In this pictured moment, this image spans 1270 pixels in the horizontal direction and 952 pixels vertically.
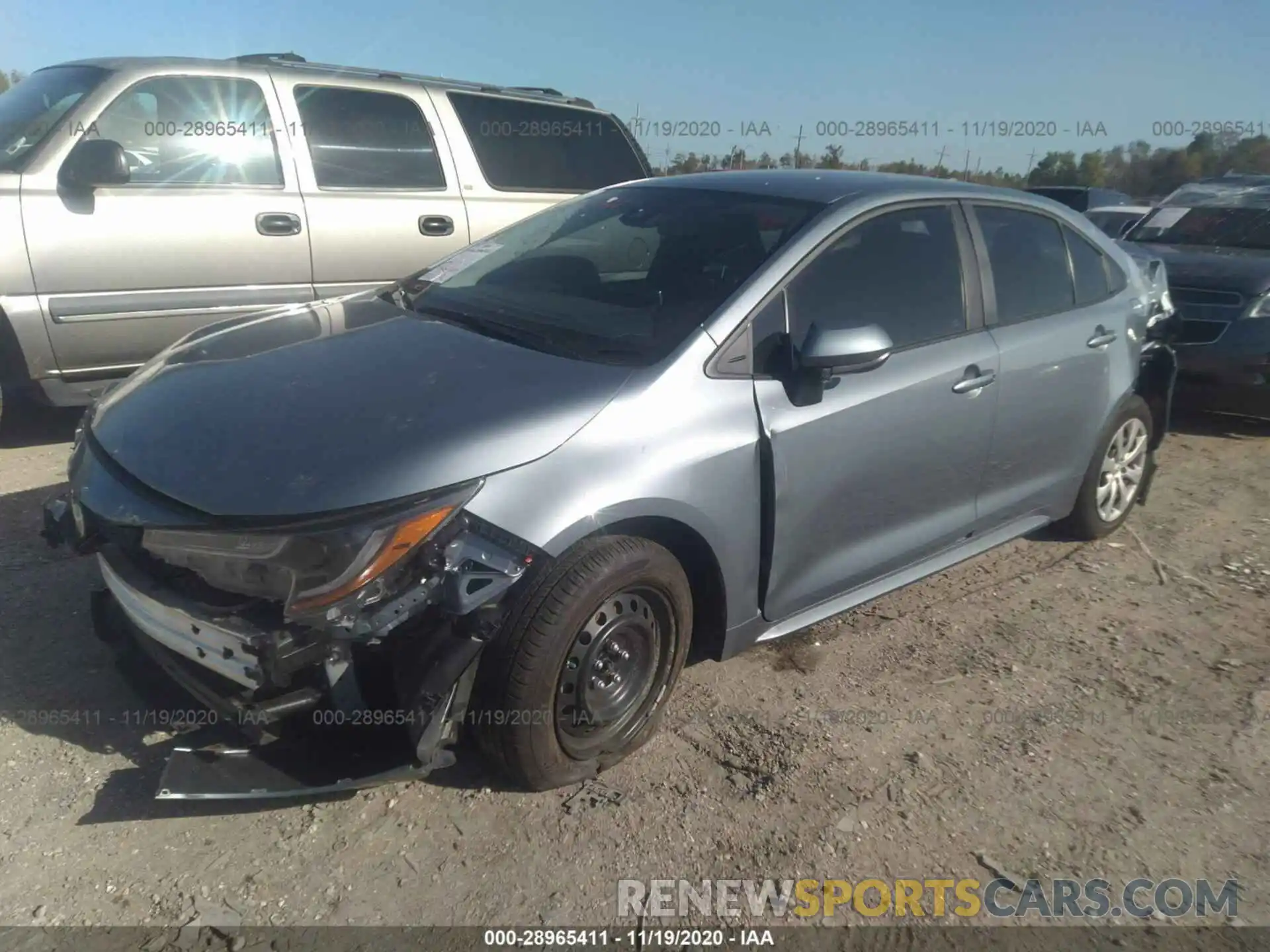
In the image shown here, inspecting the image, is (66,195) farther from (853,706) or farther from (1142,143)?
(1142,143)

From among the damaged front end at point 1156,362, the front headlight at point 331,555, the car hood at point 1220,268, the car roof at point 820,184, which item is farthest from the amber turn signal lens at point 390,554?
the car hood at point 1220,268

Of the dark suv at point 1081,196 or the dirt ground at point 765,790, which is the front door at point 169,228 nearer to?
the dirt ground at point 765,790

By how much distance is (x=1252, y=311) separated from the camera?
6.56m

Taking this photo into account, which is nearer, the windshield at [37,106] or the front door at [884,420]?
the front door at [884,420]

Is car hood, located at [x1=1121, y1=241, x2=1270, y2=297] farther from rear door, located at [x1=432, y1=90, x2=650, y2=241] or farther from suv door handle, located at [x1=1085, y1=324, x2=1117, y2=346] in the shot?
rear door, located at [x1=432, y1=90, x2=650, y2=241]

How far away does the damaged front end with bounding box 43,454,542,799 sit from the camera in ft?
7.77

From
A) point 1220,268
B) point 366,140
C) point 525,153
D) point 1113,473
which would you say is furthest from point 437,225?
point 1220,268

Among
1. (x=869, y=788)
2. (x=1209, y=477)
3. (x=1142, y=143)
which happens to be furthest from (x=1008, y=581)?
(x=1142, y=143)

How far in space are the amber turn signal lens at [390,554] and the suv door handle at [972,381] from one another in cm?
202

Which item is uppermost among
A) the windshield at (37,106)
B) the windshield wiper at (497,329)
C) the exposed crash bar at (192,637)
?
the windshield at (37,106)

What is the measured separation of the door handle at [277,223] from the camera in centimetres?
552

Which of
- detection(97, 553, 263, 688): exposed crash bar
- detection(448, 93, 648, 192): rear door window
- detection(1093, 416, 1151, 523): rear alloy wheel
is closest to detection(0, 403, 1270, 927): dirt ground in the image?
detection(97, 553, 263, 688): exposed crash bar

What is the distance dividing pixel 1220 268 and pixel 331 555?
678 cm

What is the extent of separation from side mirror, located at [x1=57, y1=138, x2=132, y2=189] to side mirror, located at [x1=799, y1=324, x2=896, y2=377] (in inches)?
147
